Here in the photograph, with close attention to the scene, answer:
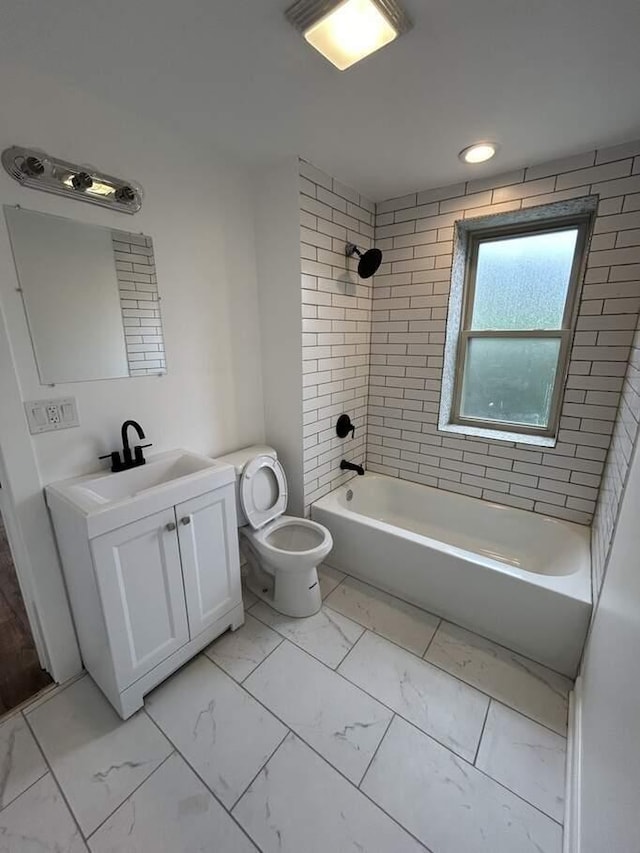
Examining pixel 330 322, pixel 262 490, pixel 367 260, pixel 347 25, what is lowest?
pixel 262 490

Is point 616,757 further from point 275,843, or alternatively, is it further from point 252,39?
point 252,39

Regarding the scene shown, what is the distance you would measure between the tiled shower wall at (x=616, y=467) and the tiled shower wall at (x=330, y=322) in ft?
4.75

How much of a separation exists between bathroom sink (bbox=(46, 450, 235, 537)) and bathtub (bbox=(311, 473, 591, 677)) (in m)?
0.88

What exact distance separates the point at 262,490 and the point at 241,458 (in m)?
0.22

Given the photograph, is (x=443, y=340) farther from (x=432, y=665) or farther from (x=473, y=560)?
(x=432, y=665)

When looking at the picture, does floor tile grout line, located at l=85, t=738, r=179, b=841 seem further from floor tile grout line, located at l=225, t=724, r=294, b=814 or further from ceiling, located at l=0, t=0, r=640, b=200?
ceiling, located at l=0, t=0, r=640, b=200

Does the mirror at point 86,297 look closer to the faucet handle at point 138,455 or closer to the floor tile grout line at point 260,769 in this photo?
the faucet handle at point 138,455

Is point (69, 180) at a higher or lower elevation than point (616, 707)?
higher

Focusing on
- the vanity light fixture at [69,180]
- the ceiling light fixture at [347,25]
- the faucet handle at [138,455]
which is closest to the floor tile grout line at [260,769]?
the faucet handle at [138,455]

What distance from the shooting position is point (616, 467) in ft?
4.86

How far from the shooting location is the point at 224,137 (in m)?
1.53

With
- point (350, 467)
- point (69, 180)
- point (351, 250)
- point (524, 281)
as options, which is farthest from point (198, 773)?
point (524, 281)

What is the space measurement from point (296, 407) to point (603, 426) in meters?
1.65

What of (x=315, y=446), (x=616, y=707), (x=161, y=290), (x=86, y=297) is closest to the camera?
(x=616, y=707)
